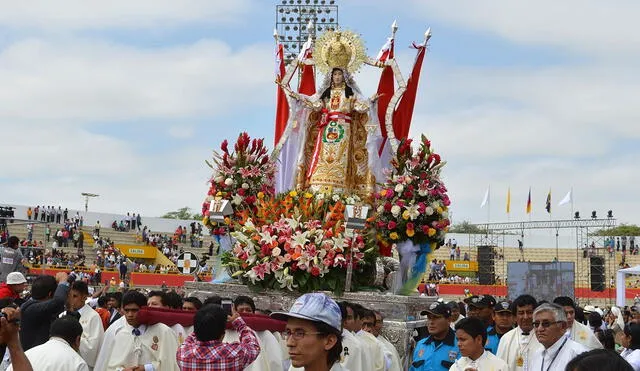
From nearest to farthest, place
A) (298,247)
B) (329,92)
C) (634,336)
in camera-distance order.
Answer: (634,336), (298,247), (329,92)

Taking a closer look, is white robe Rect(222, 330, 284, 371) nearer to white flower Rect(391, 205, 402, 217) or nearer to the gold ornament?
white flower Rect(391, 205, 402, 217)

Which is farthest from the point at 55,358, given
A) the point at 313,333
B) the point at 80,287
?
the point at 80,287

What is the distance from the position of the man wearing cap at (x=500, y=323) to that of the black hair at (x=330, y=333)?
5.87 metres

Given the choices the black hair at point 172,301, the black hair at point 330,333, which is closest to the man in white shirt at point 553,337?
the black hair at point 330,333

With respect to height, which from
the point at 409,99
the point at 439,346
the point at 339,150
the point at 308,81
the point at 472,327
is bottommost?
the point at 439,346

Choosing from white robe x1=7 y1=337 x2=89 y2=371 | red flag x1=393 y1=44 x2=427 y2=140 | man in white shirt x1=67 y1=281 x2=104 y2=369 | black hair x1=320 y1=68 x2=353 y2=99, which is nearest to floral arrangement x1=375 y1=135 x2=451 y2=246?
red flag x1=393 y1=44 x2=427 y2=140

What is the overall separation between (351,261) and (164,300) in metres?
5.30

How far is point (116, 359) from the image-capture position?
26.5ft

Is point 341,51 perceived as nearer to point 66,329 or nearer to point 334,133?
point 334,133

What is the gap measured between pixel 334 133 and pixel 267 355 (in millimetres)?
8963

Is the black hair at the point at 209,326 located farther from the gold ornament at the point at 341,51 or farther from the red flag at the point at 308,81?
the red flag at the point at 308,81

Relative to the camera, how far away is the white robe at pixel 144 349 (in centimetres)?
809

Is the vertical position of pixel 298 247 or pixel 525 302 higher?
pixel 298 247

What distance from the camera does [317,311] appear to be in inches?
183
